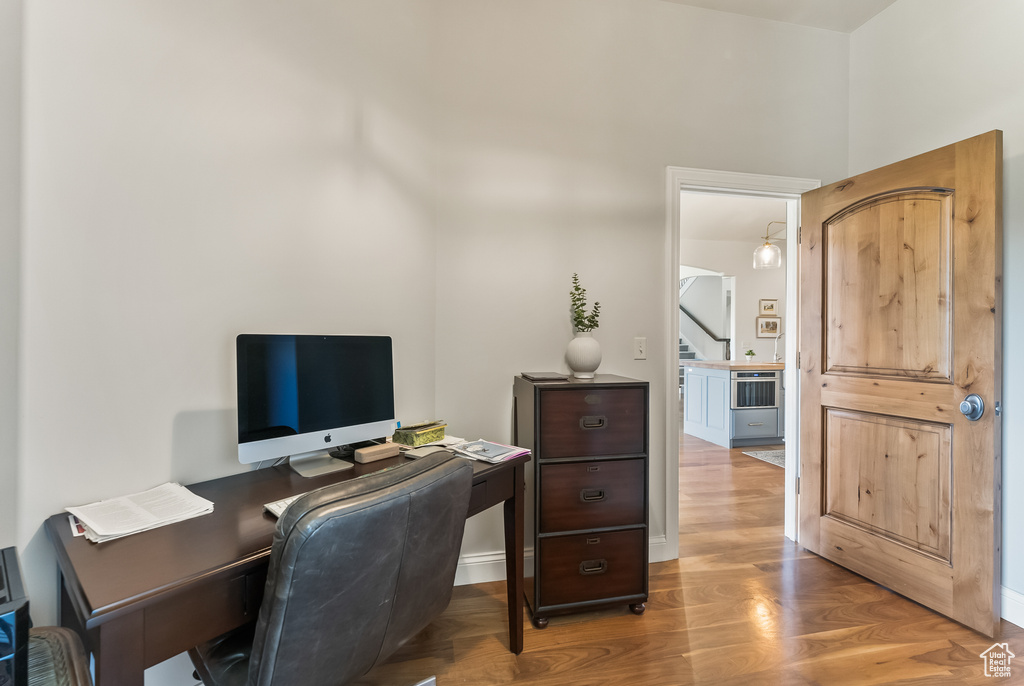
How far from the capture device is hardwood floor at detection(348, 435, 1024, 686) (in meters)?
1.62

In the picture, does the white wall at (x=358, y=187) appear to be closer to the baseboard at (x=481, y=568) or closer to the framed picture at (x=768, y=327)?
A: the baseboard at (x=481, y=568)

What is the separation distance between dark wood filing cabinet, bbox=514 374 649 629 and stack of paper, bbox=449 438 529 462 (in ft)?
0.51

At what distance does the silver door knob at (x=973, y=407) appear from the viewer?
72.5 inches

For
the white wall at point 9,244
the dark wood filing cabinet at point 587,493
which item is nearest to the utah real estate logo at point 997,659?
the dark wood filing cabinet at point 587,493

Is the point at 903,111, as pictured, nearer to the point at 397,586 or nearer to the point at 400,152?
the point at 400,152

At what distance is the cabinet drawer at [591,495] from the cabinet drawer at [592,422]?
0.19 feet

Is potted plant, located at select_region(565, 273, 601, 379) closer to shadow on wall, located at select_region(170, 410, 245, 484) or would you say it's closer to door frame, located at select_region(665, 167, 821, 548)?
door frame, located at select_region(665, 167, 821, 548)

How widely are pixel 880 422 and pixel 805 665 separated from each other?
47.8 inches

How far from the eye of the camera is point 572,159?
2367mm

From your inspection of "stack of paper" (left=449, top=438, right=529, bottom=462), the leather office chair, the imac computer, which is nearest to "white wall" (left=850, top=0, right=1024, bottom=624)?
"stack of paper" (left=449, top=438, right=529, bottom=462)

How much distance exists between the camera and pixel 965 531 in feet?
6.21

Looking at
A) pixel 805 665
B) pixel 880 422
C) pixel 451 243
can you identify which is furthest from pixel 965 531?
pixel 451 243

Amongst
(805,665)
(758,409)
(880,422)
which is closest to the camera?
Result: (805,665)

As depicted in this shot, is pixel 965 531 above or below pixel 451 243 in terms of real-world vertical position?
below
